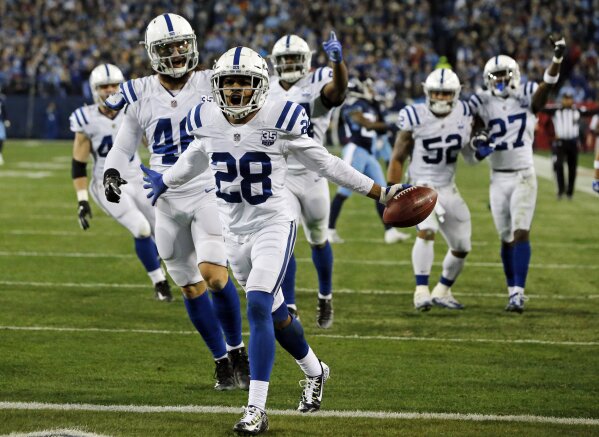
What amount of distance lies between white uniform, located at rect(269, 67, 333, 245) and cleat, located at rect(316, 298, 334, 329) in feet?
1.26

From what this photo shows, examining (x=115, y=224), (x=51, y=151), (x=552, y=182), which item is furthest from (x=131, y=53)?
(x=115, y=224)

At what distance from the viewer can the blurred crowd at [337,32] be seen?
26.0 meters

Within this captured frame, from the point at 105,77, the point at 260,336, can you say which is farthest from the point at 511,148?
the point at 260,336

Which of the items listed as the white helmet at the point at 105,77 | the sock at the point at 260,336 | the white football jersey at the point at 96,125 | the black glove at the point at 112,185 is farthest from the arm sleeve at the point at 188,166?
the white helmet at the point at 105,77

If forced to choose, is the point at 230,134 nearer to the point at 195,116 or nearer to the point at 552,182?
the point at 195,116

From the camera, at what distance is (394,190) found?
4.71 metres

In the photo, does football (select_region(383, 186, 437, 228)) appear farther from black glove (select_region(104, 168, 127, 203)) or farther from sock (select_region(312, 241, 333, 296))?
sock (select_region(312, 241, 333, 296))

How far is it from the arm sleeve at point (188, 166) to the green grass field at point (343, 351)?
3.26 feet

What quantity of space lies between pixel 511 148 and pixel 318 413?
11.2 ft

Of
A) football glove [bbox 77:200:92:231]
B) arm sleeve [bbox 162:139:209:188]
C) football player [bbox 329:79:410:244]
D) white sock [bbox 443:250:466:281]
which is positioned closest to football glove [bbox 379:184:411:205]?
arm sleeve [bbox 162:139:209:188]

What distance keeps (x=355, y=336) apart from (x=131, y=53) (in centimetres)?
2085

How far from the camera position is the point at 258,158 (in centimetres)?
459

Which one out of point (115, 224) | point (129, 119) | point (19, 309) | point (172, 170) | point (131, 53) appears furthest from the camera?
point (131, 53)

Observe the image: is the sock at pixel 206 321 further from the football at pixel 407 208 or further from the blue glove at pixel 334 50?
the blue glove at pixel 334 50
